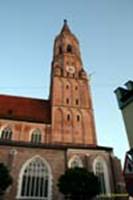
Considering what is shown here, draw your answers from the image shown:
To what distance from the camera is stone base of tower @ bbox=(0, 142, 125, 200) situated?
57.4ft

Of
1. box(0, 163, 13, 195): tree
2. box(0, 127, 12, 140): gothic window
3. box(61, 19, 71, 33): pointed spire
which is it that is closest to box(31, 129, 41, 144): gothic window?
box(0, 127, 12, 140): gothic window

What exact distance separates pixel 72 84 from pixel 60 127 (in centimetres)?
865

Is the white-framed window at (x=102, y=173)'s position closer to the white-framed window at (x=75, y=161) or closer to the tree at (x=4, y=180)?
the white-framed window at (x=75, y=161)

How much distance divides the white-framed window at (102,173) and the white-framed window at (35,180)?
190 inches

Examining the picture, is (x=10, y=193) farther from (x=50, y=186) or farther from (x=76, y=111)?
(x=76, y=111)

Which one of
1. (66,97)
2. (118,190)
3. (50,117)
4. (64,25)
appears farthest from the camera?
(64,25)

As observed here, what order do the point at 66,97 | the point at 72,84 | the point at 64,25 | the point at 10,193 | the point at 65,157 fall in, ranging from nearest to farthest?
the point at 10,193
the point at 65,157
the point at 66,97
the point at 72,84
the point at 64,25

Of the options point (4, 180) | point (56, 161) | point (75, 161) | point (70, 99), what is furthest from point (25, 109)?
point (4, 180)

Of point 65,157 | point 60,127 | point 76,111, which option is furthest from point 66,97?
point 65,157

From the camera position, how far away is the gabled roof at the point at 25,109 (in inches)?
1043

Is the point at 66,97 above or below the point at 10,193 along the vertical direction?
above

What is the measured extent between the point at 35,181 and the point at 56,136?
8.26 meters

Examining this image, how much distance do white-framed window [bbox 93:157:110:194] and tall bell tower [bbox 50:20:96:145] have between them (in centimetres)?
547

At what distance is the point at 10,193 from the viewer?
1644 cm
